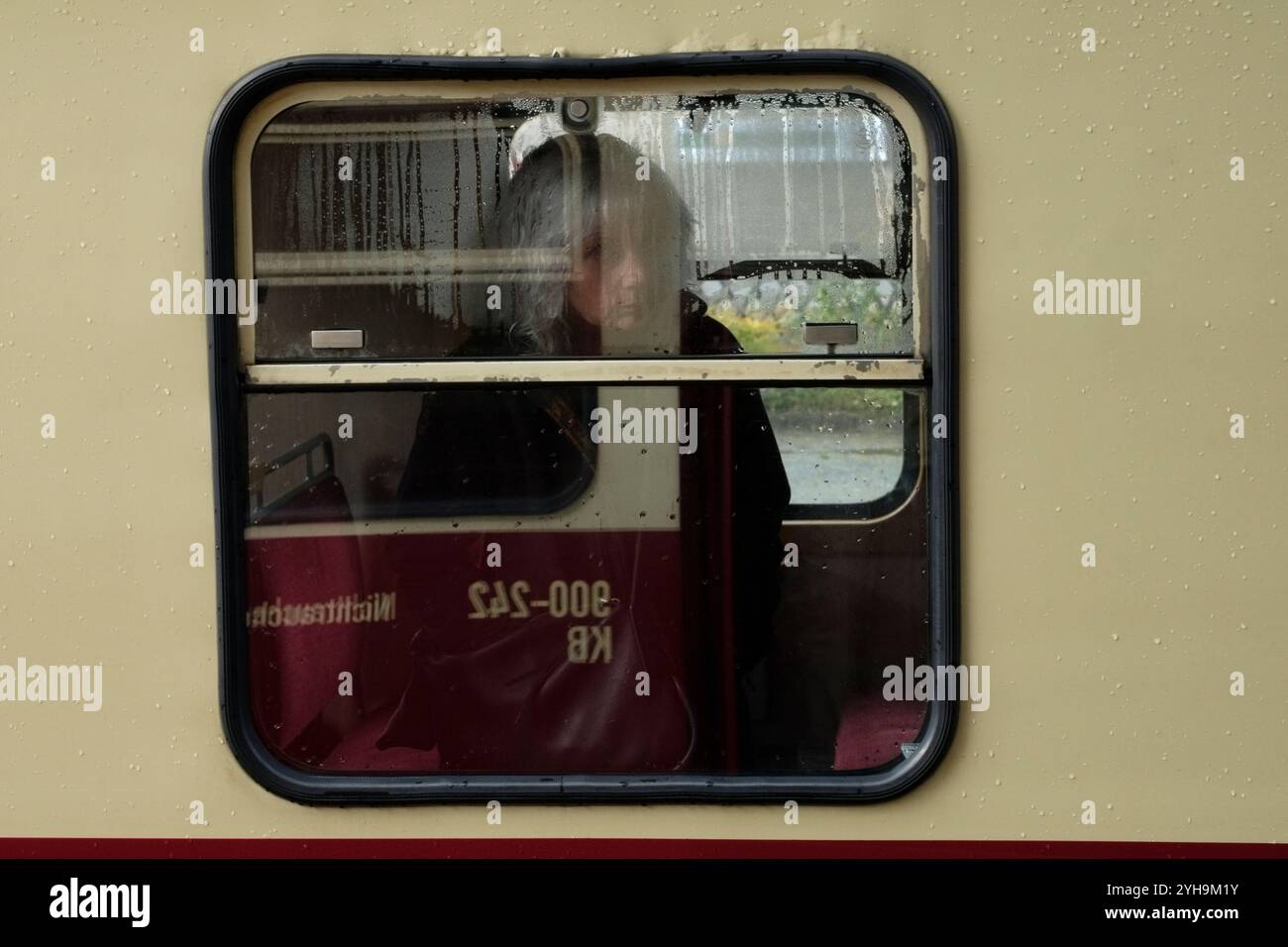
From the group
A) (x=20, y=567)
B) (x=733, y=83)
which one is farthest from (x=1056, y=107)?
(x=20, y=567)

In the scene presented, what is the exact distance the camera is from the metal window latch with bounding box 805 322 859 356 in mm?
1600

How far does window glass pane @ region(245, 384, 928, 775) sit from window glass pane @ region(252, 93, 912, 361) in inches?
3.9

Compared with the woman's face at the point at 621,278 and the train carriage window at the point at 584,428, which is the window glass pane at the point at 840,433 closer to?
the train carriage window at the point at 584,428

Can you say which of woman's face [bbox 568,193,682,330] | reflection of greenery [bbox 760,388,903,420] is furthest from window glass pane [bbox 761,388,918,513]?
woman's face [bbox 568,193,682,330]

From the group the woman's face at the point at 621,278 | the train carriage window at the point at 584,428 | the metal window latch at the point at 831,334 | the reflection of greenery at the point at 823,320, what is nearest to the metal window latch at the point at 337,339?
the train carriage window at the point at 584,428

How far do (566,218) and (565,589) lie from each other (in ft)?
1.79

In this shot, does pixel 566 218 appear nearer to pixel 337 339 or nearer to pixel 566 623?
pixel 337 339

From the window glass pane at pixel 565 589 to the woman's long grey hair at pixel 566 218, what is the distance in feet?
0.38

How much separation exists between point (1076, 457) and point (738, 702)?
2.00 feet

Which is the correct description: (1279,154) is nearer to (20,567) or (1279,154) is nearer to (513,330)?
(513,330)

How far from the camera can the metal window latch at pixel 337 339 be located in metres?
1.63

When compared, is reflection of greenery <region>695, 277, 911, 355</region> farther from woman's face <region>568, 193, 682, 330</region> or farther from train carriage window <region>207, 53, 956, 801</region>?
woman's face <region>568, 193, 682, 330</region>

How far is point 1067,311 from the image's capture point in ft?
5.24

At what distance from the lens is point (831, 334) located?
1601 millimetres
